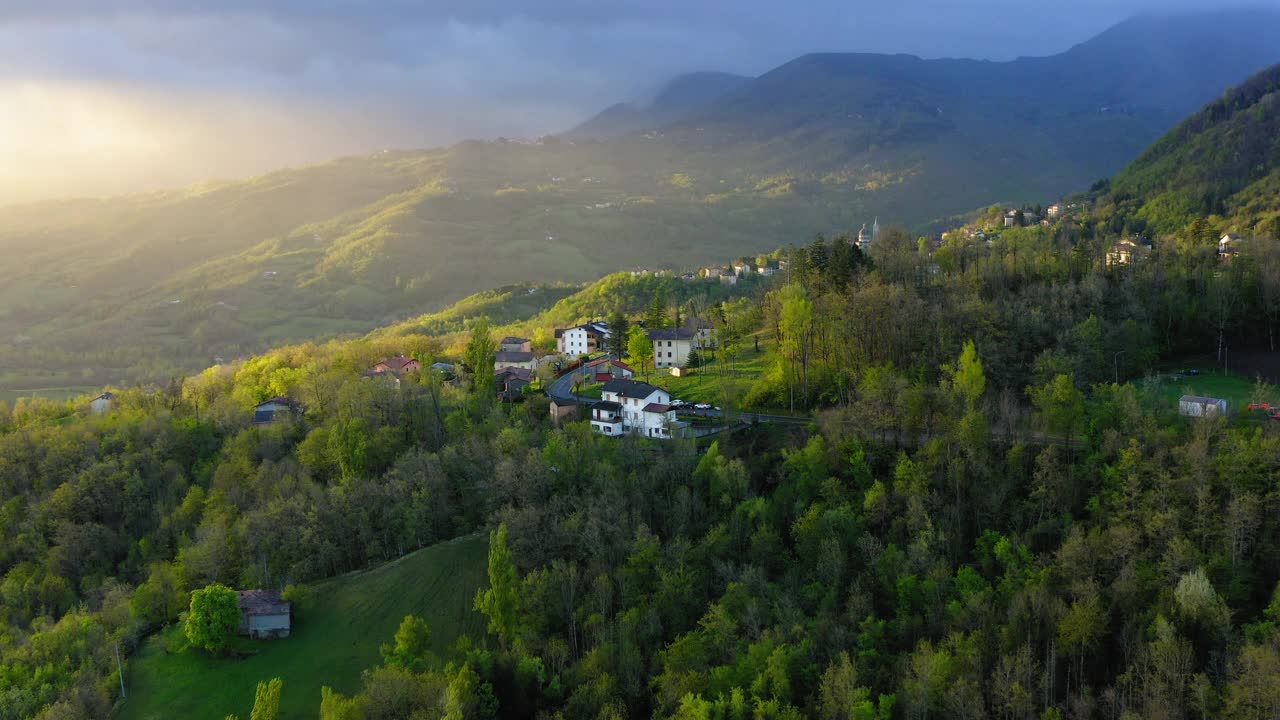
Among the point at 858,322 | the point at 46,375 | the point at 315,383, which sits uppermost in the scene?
the point at 858,322

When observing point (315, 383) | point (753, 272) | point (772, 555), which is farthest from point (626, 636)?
point (753, 272)

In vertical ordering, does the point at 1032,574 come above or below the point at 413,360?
below

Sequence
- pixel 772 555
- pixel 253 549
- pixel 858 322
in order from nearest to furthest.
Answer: pixel 772 555 → pixel 253 549 → pixel 858 322

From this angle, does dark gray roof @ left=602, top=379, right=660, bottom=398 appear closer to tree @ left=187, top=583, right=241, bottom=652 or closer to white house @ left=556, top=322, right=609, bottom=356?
white house @ left=556, top=322, right=609, bottom=356

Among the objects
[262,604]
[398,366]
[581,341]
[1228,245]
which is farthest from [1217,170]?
[262,604]

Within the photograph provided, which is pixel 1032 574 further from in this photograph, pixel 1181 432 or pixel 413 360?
pixel 413 360
